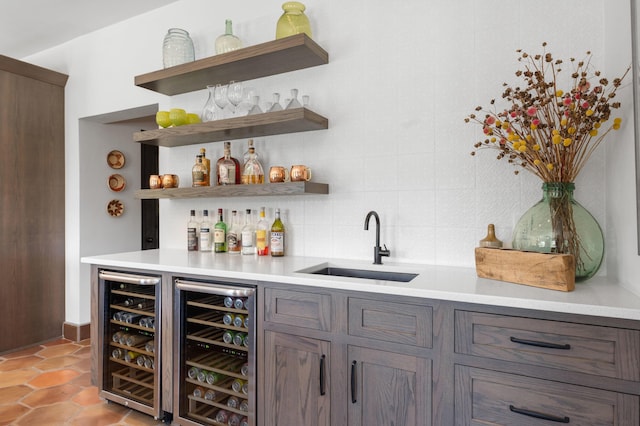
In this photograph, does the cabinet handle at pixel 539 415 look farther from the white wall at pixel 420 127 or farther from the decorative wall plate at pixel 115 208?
the decorative wall plate at pixel 115 208

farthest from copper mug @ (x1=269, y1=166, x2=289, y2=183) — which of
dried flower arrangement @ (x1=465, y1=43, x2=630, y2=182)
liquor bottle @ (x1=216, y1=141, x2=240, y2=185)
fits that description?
dried flower arrangement @ (x1=465, y1=43, x2=630, y2=182)

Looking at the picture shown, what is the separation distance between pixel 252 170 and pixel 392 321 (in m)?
1.35

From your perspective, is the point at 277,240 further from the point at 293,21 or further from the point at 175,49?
the point at 175,49

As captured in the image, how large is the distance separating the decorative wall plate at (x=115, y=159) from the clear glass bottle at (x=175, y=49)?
158 cm

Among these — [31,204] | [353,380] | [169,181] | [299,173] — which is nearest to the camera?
[353,380]

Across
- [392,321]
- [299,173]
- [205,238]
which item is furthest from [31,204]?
[392,321]

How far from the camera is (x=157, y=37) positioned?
9.80 ft

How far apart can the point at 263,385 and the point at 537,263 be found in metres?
1.30

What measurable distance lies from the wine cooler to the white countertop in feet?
0.45

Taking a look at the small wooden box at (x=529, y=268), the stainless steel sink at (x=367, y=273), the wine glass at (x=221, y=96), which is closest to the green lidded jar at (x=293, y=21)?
the wine glass at (x=221, y=96)

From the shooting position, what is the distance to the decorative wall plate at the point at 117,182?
3.74 meters

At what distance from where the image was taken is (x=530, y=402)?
1247mm

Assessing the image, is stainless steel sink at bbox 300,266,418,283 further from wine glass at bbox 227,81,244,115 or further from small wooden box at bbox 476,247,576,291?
wine glass at bbox 227,81,244,115

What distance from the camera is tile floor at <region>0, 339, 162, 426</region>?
2.18m
